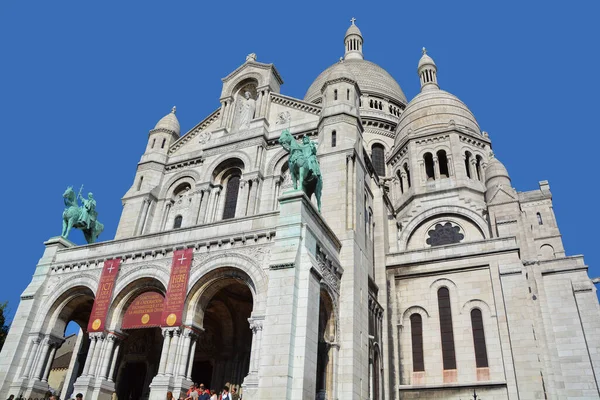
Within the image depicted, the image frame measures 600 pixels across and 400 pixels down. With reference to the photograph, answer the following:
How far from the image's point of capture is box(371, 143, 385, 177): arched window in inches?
1617

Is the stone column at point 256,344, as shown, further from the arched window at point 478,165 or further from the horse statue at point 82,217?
the arched window at point 478,165

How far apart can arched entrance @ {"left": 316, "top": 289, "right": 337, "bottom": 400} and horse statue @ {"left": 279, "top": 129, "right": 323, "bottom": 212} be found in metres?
4.52

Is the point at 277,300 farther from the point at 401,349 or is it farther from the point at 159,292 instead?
the point at 401,349

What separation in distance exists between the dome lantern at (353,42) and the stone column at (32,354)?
50673 mm

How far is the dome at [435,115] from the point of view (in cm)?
3776

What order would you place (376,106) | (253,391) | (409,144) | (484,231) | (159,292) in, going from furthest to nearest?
(376,106)
(409,144)
(484,231)
(159,292)
(253,391)

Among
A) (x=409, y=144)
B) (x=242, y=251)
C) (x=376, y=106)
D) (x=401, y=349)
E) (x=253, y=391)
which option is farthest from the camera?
(x=376, y=106)

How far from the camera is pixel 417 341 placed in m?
26.2

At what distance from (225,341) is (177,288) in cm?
482

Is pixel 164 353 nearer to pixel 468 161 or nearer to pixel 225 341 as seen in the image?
pixel 225 341

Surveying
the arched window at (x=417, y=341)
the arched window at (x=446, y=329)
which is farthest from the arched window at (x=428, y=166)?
the arched window at (x=417, y=341)

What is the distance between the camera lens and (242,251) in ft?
64.2

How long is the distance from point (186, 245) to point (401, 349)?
13.2m

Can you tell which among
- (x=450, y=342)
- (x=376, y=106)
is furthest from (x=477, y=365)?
(x=376, y=106)
